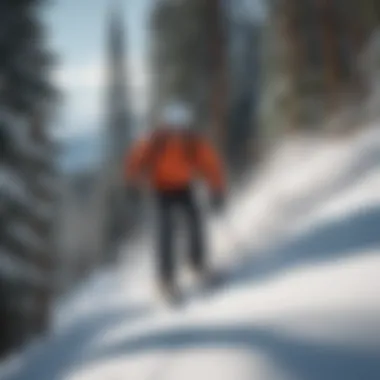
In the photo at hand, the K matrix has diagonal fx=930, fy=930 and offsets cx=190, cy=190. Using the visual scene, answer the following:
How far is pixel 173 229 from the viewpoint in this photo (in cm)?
1023

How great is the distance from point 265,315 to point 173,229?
438 centimetres

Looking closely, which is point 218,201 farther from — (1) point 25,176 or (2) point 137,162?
(1) point 25,176

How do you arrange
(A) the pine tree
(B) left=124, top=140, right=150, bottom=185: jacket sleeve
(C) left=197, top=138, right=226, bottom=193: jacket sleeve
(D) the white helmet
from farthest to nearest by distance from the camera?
1. (A) the pine tree
2. (C) left=197, top=138, right=226, bottom=193: jacket sleeve
3. (B) left=124, top=140, right=150, bottom=185: jacket sleeve
4. (D) the white helmet

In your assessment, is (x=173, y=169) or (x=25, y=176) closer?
(x=173, y=169)

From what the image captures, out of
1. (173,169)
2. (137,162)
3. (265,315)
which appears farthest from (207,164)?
(265,315)

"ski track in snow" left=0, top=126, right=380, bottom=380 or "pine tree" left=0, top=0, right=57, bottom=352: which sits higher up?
"pine tree" left=0, top=0, right=57, bottom=352

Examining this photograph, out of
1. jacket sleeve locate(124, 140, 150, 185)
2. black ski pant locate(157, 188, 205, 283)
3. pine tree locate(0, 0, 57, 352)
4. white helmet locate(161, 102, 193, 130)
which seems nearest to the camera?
white helmet locate(161, 102, 193, 130)

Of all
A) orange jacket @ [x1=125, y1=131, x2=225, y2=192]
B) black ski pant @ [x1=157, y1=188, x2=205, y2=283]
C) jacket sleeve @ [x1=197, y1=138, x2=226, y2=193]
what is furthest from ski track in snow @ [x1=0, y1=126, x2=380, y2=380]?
orange jacket @ [x1=125, y1=131, x2=225, y2=192]

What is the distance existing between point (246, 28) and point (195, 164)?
14756 mm

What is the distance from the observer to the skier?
31.8 feet

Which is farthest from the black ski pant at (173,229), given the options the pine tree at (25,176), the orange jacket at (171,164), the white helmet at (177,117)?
the pine tree at (25,176)

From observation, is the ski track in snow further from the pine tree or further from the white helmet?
the pine tree

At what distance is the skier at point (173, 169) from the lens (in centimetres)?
968

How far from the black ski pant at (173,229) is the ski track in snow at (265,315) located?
1.33ft
